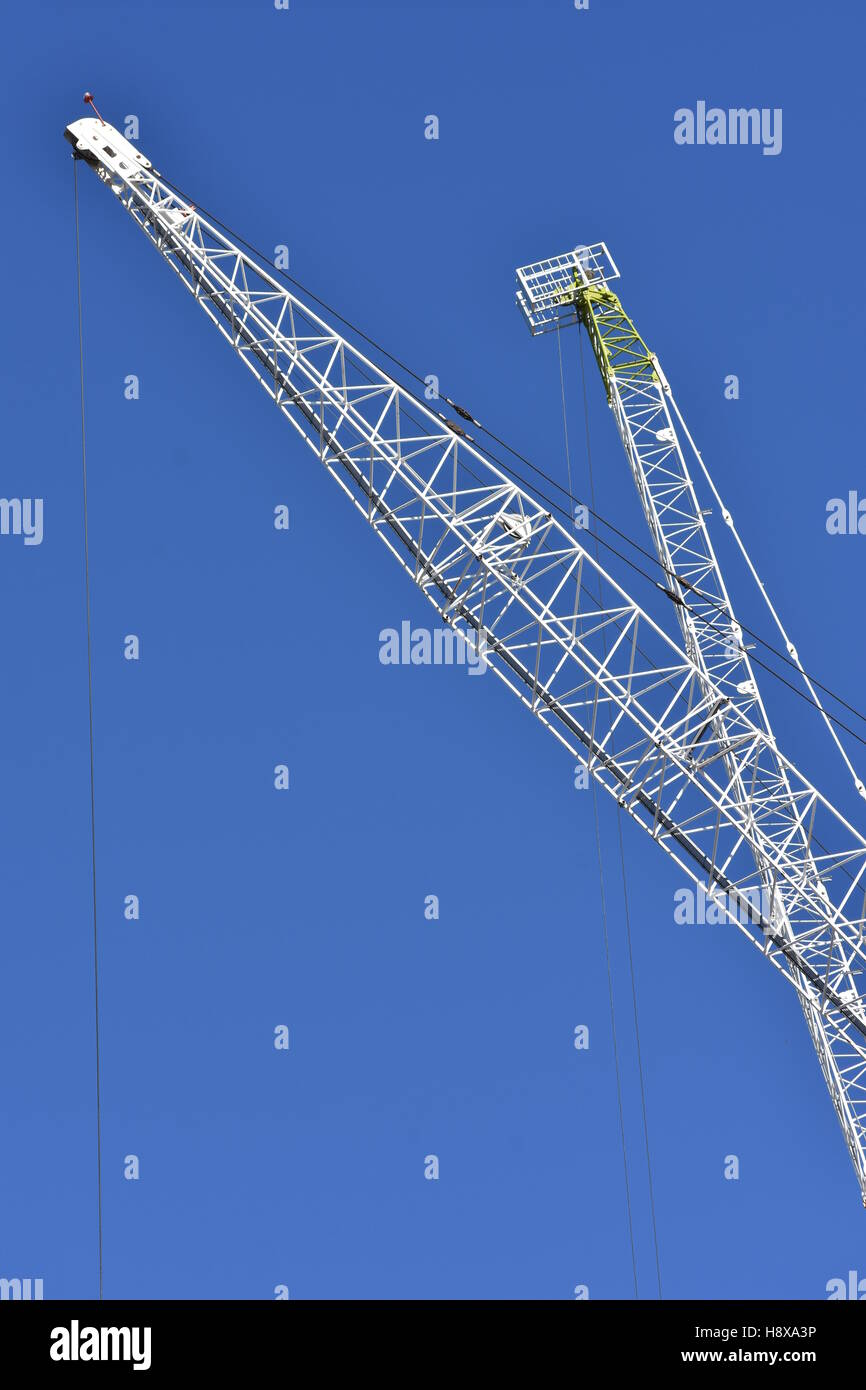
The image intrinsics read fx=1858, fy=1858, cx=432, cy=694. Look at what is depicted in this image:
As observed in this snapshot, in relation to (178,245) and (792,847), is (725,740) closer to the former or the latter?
(792,847)

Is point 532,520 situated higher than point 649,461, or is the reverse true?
point 649,461

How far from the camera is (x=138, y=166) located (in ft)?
176

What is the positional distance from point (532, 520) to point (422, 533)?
288 cm

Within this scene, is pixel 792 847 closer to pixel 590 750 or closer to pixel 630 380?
pixel 590 750

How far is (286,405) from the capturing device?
5156 centimetres

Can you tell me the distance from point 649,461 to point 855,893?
616 inches
